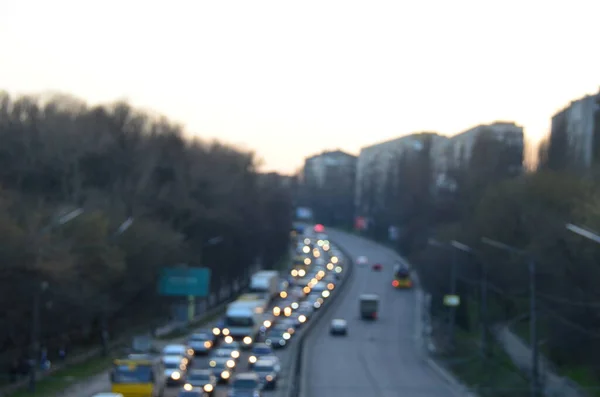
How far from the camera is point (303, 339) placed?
203 ft

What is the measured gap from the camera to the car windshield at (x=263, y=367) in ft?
135

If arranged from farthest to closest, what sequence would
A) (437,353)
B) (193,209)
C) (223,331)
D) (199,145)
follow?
(199,145) < (193,209) < (223,331) < (437,353)

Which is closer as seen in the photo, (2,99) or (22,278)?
(22,278)

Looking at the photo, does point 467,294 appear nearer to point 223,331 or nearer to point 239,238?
point 223,331

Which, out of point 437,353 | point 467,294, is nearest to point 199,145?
point 467,294

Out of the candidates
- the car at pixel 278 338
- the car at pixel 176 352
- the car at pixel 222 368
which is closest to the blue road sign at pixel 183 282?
the car at pixel 176 352

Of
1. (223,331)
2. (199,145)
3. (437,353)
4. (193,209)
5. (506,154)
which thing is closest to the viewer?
(437,353)

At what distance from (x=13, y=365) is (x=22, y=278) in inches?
126

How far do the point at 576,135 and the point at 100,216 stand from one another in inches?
1524

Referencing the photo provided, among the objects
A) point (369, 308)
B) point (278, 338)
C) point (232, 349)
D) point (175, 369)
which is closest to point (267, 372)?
point (175, 369)

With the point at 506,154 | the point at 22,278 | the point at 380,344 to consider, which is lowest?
the point at 380,344

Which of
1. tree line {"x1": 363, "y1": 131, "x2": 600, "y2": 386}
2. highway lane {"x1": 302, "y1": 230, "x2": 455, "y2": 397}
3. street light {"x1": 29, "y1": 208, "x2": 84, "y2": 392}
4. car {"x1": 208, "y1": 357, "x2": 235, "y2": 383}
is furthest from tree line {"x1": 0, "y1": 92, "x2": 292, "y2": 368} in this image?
tree line {"x1": 363, "y1": 131, "x2": 600, "y2": 386}

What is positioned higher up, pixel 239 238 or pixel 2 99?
pixel 2 99

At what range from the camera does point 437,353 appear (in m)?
55.6
